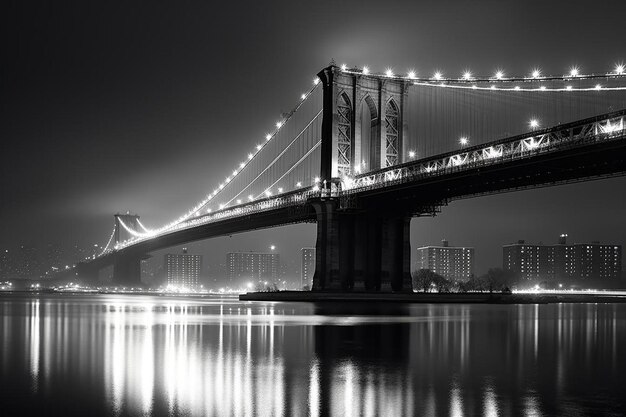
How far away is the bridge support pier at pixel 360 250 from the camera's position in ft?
208

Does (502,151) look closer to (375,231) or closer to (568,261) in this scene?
(375,231)

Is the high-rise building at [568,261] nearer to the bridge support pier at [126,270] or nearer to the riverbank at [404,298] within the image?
the bridge support pier at [126,270]

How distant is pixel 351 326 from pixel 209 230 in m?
64.7

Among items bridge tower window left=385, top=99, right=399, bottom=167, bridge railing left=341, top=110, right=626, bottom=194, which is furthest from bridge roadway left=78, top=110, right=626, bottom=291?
bridge tower window left=385, top=99, right=399, bottom=167

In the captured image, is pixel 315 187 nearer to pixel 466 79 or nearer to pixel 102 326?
pixel 466 79

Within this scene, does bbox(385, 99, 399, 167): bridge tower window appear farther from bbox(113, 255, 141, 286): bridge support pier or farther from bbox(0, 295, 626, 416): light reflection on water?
bbox(113, 255, 141, 286): bridge support pier

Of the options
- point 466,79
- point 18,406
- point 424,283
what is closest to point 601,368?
point 18,406

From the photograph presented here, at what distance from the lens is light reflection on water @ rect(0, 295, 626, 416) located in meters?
10.7

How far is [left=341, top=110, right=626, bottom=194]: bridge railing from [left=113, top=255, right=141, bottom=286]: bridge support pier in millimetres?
85175

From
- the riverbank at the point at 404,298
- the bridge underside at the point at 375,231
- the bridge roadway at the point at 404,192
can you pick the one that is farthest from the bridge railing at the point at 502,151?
the riverbank at the point at 404,298

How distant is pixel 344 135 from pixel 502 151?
2048cm

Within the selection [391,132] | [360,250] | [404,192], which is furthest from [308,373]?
[391,132]

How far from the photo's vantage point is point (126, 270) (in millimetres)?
145625

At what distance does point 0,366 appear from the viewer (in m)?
14.7
